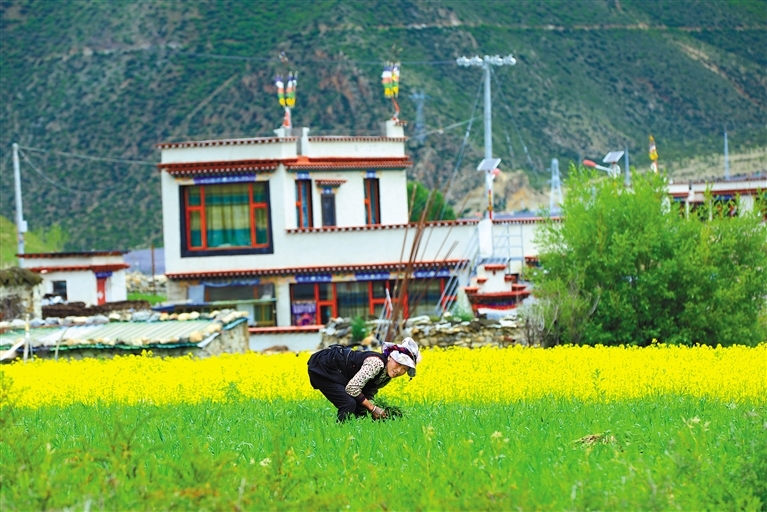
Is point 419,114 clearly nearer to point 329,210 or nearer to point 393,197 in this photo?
point 393,197

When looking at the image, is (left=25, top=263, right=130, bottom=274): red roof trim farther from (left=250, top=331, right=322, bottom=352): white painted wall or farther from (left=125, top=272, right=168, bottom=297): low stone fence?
(left=125, top=272, right=168, bottom=297): low stone fence

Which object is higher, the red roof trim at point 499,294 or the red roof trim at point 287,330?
the red roof trim at point 499,294

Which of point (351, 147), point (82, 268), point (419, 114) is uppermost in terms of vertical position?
point (419, 114)

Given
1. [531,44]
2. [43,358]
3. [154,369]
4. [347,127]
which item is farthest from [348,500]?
[531,44]

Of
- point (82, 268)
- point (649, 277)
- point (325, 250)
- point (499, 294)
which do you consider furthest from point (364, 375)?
point (82, 268)

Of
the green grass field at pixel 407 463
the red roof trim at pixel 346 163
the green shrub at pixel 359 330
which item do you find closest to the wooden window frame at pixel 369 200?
the red roof trim at pixel 346 163

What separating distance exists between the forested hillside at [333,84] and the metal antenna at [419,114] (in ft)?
2.29

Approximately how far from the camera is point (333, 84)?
9225 centimetres

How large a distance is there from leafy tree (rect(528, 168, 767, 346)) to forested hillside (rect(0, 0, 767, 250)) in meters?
55.2

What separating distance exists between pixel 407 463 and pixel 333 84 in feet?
272

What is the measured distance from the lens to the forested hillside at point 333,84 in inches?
3516

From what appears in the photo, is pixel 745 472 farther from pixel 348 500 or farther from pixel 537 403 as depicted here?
pixel 537 403

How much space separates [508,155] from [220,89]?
71.9 feet

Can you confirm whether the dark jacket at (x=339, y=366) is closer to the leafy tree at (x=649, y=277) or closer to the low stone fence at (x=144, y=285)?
the leafy tree at (x=649, y=277)
